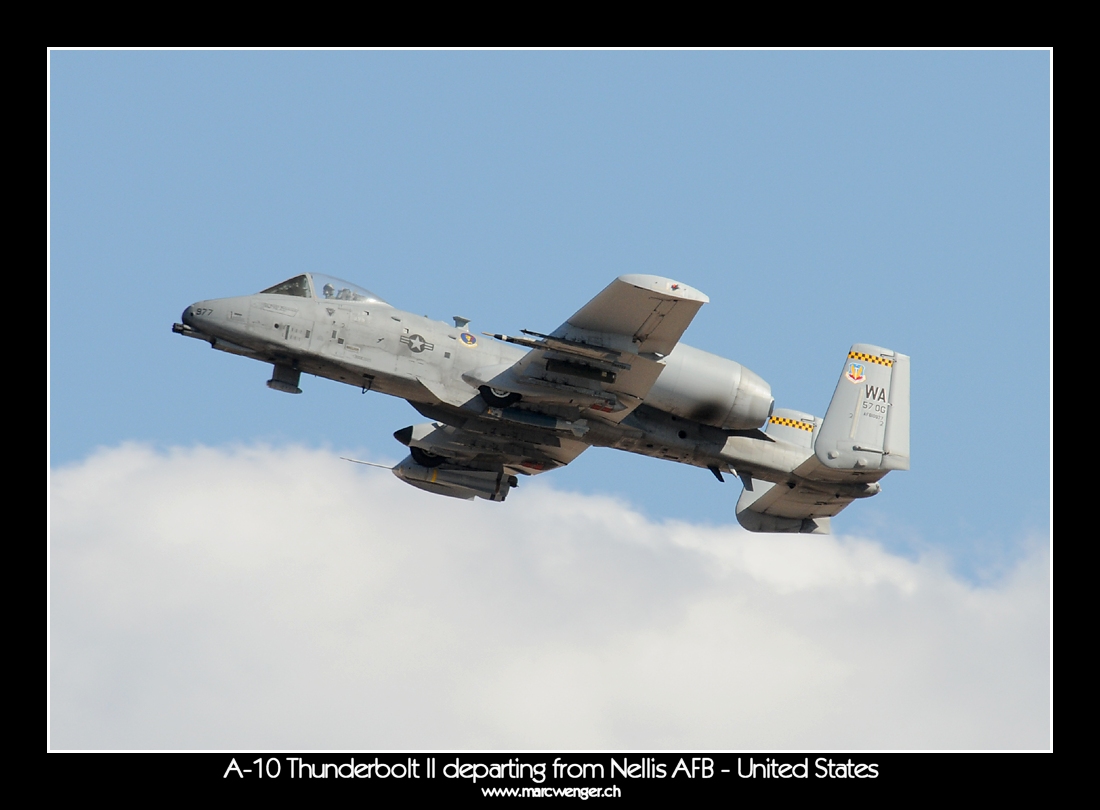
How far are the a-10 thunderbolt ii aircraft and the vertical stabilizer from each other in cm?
3

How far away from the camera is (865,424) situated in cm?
3259

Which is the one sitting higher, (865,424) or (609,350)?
(609,350)

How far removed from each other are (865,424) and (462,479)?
28.6ft

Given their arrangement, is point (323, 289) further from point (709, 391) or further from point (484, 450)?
point (709, 391)

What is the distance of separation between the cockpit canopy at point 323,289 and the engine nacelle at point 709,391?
18.7 feet

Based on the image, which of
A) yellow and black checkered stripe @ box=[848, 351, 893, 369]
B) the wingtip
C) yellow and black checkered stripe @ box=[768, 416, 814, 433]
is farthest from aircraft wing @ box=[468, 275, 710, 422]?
yellow and black checkered stripe @ box=[848, 351, 893, 369]

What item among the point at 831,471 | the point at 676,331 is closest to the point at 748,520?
the point at 831,471

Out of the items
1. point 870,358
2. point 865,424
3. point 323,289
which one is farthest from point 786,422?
point 323,289

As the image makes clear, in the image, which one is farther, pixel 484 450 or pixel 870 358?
pixel 484 450

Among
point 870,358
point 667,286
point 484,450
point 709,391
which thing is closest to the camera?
point 667,286

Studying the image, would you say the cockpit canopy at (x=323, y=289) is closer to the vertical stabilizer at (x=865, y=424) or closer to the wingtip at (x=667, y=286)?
the wingtip at (x=667, y=286)

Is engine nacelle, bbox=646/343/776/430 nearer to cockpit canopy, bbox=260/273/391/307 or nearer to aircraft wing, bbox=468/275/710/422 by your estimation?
aircraft wing, bbox=468/275/710/422

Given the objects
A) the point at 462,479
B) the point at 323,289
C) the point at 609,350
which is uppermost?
the point at 323,289
